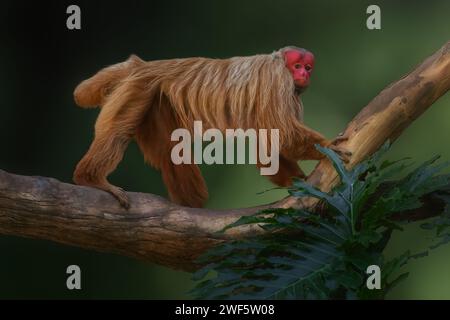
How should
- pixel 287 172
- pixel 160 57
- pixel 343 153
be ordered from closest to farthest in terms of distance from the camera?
pixel 343 153
pixel 287 172
pixel 160 57

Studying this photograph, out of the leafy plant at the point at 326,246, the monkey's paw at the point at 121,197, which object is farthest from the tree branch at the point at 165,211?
the leafy plant at the point at 326,246

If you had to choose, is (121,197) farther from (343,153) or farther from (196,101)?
(343,153)

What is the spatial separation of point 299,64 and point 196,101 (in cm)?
59

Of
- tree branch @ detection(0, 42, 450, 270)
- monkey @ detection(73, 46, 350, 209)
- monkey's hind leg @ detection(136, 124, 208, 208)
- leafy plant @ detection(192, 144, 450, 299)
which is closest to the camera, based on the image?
leafy plant @ detection(192, 144, 450, 299)

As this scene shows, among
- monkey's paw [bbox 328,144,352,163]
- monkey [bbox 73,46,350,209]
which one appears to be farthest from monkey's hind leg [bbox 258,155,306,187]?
monkey's paw [bbox 328,144,352,163]

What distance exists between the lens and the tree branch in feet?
11.1

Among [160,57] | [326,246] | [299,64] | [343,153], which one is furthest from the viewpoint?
[160,57]

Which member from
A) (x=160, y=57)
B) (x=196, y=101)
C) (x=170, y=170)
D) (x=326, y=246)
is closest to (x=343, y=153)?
(x=326, y=246)

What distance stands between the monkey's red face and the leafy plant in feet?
1.87

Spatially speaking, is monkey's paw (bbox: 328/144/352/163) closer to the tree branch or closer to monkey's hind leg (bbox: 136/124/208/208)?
the tree branch

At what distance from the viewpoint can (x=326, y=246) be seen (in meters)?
3.18

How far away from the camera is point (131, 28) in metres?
3.96

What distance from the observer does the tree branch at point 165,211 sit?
11.1ft
